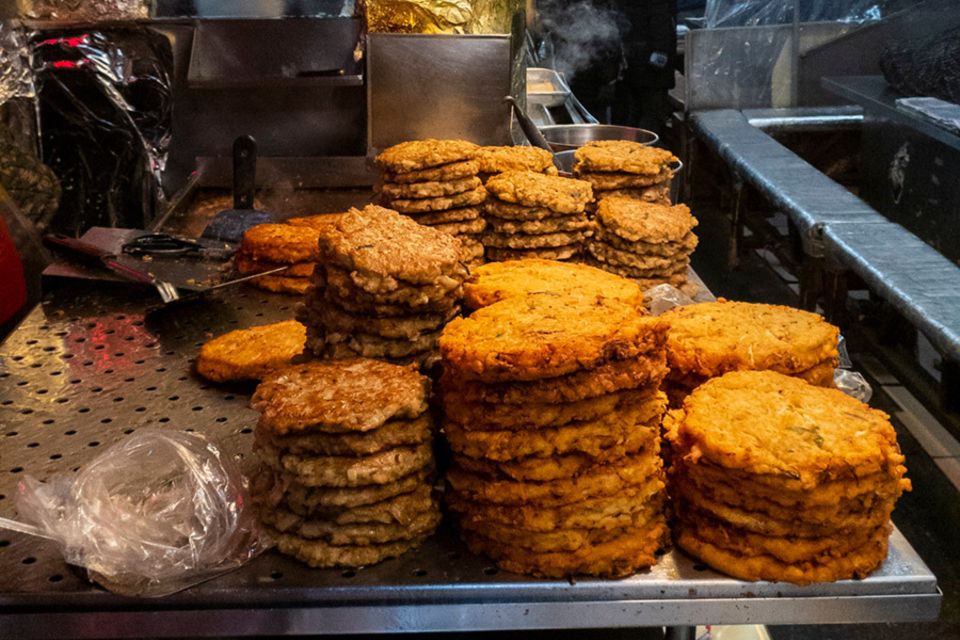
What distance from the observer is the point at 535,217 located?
249 cm

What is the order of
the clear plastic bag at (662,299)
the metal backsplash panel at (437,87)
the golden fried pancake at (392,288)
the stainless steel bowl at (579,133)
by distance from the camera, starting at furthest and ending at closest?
1. the stainless steel bowl at (579,133)
2. the metal backsplash panel at (437,87)
3. the clear plastic bag at (662,299)
4. the golden fried pancake at (392,288)

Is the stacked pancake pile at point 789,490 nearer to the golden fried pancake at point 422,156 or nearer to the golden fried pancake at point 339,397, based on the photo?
the golden fried pancake at point 339,397

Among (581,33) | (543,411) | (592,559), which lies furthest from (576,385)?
(581,33)

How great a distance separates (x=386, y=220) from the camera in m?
1.99

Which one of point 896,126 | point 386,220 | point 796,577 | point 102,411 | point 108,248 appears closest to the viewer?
point 796,577

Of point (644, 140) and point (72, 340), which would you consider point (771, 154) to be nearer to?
point (644, 140)

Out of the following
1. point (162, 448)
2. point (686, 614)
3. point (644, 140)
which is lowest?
point (686, 614)

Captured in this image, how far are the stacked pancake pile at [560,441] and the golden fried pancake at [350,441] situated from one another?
0.28 ft

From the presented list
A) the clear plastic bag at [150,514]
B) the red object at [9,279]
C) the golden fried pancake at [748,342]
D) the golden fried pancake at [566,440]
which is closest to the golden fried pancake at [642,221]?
the golden fried pancake at [748,342]

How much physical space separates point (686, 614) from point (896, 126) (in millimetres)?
4157

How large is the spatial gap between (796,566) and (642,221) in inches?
49.8

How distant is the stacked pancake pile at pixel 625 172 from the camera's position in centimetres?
279

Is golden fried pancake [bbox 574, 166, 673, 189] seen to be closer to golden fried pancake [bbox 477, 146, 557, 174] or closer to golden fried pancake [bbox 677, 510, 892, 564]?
golden fried pancake [bbox 477, 146, 557, 174]

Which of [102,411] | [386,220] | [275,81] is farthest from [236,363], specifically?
[275,81]
